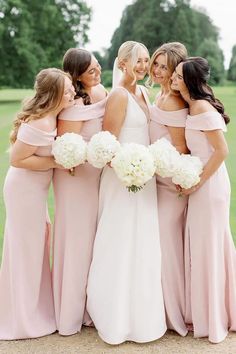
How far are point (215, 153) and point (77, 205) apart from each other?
4.42 ft

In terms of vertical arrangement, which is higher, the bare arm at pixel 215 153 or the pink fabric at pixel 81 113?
the pink fabric at pixel 81 113

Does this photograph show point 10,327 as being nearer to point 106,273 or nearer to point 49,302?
point 49,302

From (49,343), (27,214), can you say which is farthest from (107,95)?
(49,343)

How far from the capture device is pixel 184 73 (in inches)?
199

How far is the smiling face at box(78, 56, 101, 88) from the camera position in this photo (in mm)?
5203

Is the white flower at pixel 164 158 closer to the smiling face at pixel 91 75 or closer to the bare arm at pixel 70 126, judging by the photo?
the bare arm at pixel 70 126

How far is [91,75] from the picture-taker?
5227mm

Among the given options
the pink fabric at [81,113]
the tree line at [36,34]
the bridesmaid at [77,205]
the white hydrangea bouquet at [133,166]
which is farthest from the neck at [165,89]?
the tree line at [36,34]

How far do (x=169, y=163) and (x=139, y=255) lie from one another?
36.0 inches

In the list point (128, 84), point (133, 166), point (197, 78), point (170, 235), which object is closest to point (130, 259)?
point (170, 235)

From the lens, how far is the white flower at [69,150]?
4914mm

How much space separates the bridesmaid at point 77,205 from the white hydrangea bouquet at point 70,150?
25 cm

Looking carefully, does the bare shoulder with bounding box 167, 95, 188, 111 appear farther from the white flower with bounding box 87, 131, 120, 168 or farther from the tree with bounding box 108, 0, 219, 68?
the tree with bounding box 108, 0, 219, 68

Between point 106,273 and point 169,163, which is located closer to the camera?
point 169,163
